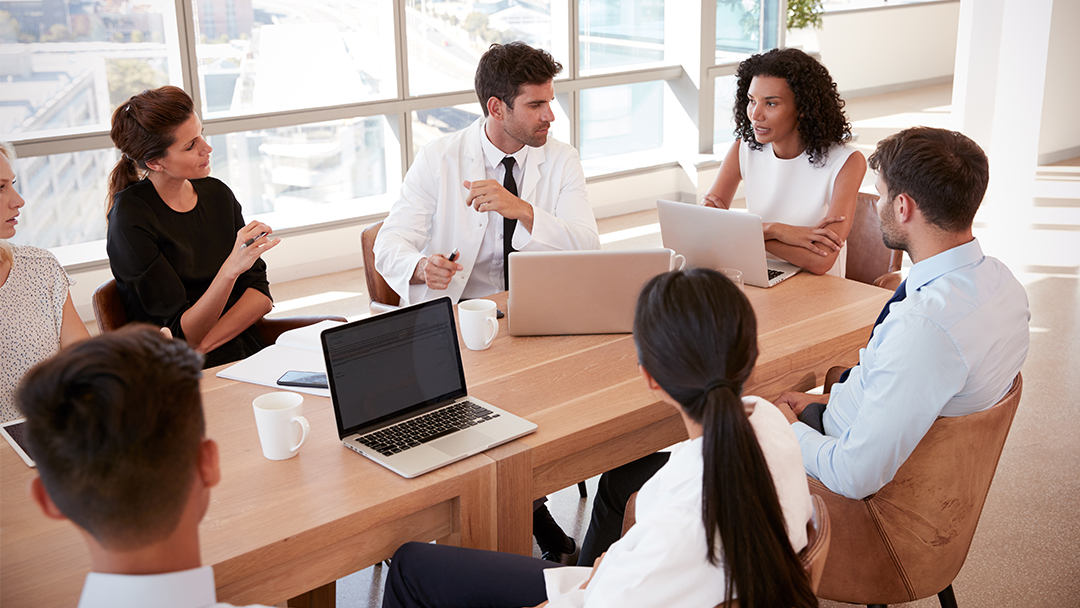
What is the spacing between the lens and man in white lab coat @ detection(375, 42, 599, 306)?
2779 millimetres

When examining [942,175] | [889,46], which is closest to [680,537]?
[942,175]

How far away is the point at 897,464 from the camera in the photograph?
1694 millimetres

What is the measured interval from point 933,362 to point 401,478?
0.97 m

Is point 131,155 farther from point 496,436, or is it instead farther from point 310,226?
point 310,226

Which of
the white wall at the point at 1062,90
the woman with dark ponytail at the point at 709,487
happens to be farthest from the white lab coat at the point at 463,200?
the white wall at the point at 1062,90

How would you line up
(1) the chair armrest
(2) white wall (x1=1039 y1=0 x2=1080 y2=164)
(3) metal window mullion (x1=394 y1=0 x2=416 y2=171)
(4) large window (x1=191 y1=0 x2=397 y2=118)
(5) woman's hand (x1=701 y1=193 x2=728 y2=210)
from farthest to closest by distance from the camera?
(2) white wall (x1=1039 y1=0 x2=1080 y2=164) → (3) metal window mullion (x1=394 y1=0 x2=416 y2=171) → (4) large window (x1=191 y1=0 x2=397 y2=118) → (5) woman's hand (x1=701 y1=193 x2=728 y2=210) → (1) the chair armrest

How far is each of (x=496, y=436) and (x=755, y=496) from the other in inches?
23.6

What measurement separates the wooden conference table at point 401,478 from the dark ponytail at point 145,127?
0.86 metres

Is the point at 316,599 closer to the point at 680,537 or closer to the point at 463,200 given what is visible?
the point at 680,537

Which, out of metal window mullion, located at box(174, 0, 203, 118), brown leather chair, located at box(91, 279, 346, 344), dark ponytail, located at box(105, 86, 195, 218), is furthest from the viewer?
metal window mullion, located at box(174, 0, 203, 118)

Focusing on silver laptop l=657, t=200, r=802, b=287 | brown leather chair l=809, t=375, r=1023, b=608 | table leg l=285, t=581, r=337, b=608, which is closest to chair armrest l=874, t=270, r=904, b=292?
silver laptop l=657, t=200, r=802, b=287

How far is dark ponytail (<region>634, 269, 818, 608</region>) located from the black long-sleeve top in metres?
1.66

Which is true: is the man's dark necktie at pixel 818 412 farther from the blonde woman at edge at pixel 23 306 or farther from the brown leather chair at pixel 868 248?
the blonde woman at edge at pixel 23 306

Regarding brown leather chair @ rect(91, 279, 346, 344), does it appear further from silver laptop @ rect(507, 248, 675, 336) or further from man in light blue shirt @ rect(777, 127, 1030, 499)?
man in light blue shirt @ rect(777, 127, 1030, 499)
